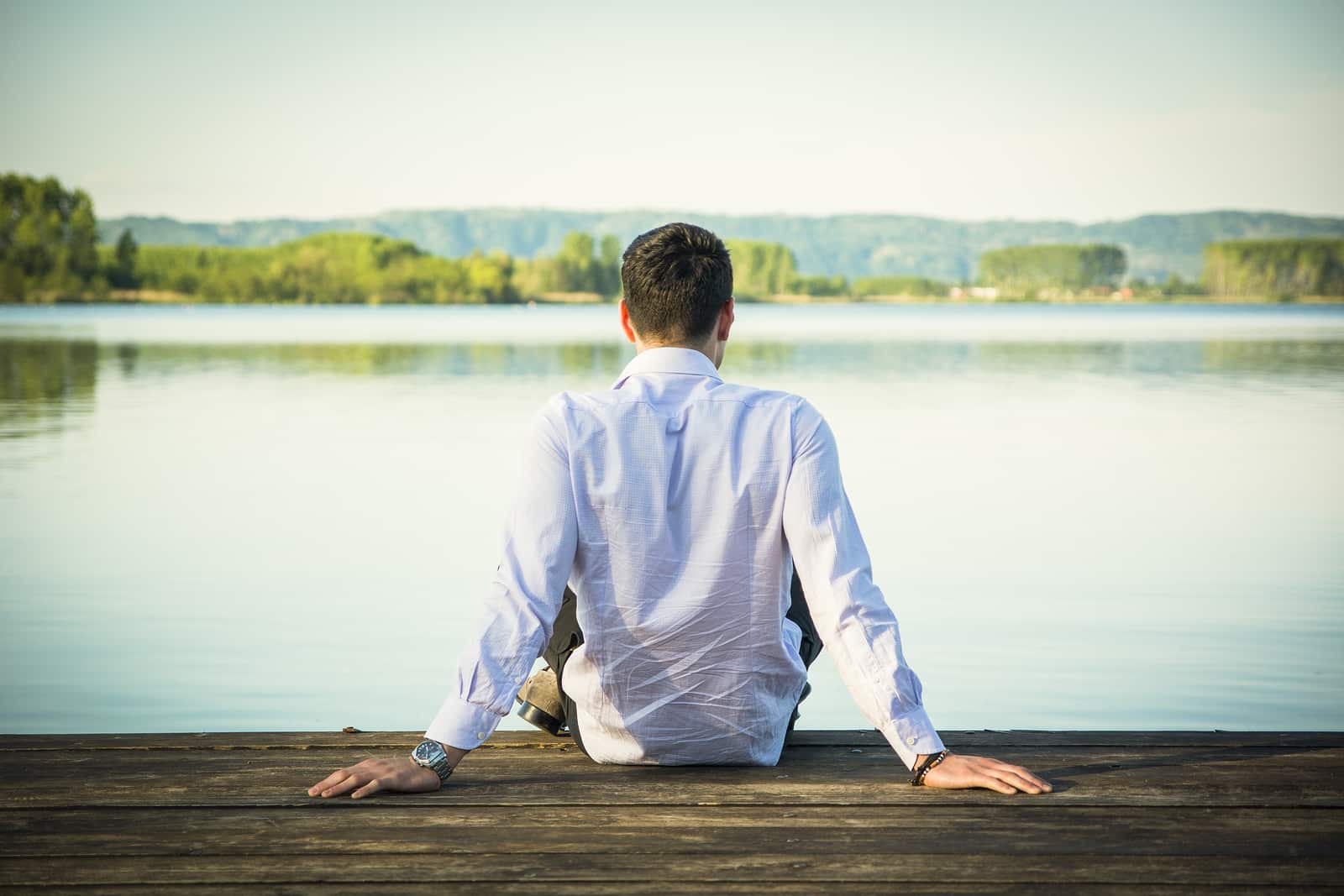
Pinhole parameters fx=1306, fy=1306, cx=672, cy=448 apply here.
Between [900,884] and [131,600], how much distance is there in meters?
7.57

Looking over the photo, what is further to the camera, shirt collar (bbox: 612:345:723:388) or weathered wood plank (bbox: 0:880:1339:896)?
shirt collar (bbox: 612:345:723:388)

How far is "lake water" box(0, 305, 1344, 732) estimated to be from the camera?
273 inches

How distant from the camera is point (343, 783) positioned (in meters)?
3.04

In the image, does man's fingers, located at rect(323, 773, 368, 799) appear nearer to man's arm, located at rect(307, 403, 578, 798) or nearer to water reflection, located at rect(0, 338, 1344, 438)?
man's arm, located at rect(307, 403, 578, 798)

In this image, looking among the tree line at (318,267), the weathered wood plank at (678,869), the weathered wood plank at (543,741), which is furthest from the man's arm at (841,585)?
the tree line at (318,267)

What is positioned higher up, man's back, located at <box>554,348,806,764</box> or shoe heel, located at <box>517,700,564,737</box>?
man's back, located at <box>554,348,806,764</box>

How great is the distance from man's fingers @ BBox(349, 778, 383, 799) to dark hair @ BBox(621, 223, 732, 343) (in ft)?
3.96

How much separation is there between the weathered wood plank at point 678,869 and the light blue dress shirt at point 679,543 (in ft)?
1.28

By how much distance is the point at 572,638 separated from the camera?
128 inches

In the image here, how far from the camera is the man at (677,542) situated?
2.93m

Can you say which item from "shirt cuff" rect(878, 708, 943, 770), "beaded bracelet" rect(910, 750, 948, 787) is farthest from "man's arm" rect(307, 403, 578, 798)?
"beaded bracelet" rect(910, 750, 948, 787)

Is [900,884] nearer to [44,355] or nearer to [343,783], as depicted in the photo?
[343,783]

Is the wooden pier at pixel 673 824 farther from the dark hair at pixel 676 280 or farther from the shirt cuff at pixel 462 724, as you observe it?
the dark hair at pixel 676 280

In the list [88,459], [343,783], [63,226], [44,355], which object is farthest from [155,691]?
[63,226]
